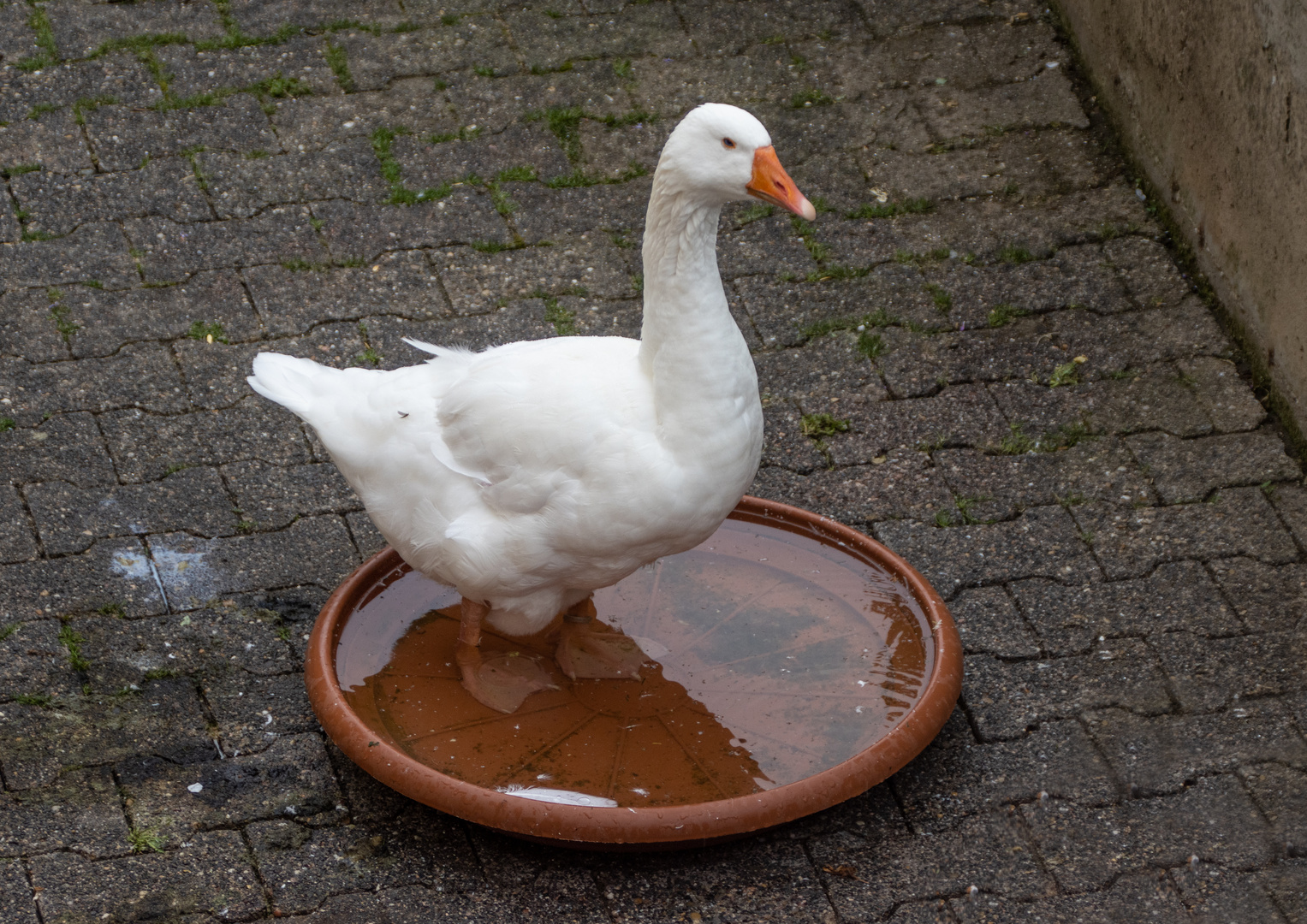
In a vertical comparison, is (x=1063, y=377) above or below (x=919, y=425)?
above

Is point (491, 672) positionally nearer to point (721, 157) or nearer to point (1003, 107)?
point (721, 157)

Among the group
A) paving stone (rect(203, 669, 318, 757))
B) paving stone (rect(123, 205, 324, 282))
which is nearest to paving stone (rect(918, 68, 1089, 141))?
paving stone (rect(123, 205, 324, 282))

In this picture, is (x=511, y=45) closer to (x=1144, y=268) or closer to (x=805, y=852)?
(x=1144, y=268)

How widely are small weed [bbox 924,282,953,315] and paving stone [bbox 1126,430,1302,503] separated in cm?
87

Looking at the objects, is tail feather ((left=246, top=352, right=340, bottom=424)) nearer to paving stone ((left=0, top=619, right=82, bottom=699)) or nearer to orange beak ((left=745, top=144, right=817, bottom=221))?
paving stone ((left=0, top=619, right=82, bottom=699))

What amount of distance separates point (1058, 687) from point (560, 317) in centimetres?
221

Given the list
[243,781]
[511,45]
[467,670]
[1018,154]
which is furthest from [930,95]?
[243,781]

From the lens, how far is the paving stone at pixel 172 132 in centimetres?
579

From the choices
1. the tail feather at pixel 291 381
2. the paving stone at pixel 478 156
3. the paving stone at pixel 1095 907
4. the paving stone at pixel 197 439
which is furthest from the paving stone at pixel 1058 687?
the paving stone at pixel 478 156

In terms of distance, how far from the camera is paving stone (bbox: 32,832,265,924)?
3287 millimetres

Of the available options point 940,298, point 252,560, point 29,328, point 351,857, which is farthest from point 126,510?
point 940,298

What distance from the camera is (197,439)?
4684 millimetres

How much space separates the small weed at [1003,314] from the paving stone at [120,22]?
11.6 ft

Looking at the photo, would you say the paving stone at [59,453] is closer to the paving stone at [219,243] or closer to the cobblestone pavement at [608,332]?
the cobblestone pavement at [608,332]
